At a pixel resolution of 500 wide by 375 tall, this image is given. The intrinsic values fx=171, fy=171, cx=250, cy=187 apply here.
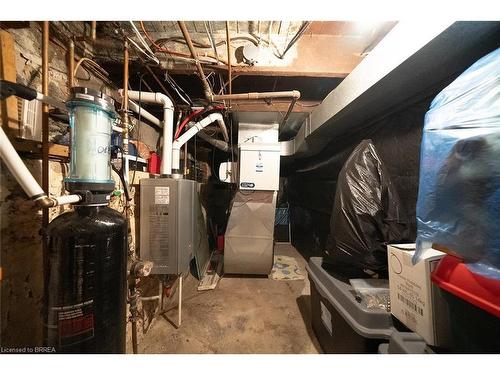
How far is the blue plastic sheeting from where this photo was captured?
0.38m

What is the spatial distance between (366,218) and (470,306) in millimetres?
421

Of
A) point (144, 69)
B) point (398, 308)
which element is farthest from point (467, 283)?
point (144, 69)

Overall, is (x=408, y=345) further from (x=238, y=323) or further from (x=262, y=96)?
(x=262, y=96)

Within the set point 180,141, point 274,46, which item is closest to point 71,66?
point 180,141

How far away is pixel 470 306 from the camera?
43cm

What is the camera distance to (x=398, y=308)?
0.68 m

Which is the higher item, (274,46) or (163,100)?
(274,46)

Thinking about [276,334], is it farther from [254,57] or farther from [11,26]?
[11,26]

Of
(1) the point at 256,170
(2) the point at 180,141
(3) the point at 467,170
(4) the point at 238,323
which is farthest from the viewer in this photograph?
(1) the point at 256,170

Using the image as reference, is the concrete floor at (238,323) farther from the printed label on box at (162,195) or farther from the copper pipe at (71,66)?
the copper pipe at (71,66)

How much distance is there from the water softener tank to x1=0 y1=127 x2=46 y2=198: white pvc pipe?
0.31 ft

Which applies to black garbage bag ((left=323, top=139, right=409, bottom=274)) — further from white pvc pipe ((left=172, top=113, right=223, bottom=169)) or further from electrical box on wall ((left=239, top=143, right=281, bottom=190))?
white pvc pipe ((left=172, top=113, right=223, bottom=169))

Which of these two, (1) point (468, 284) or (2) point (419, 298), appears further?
(2) point (419, 298)
